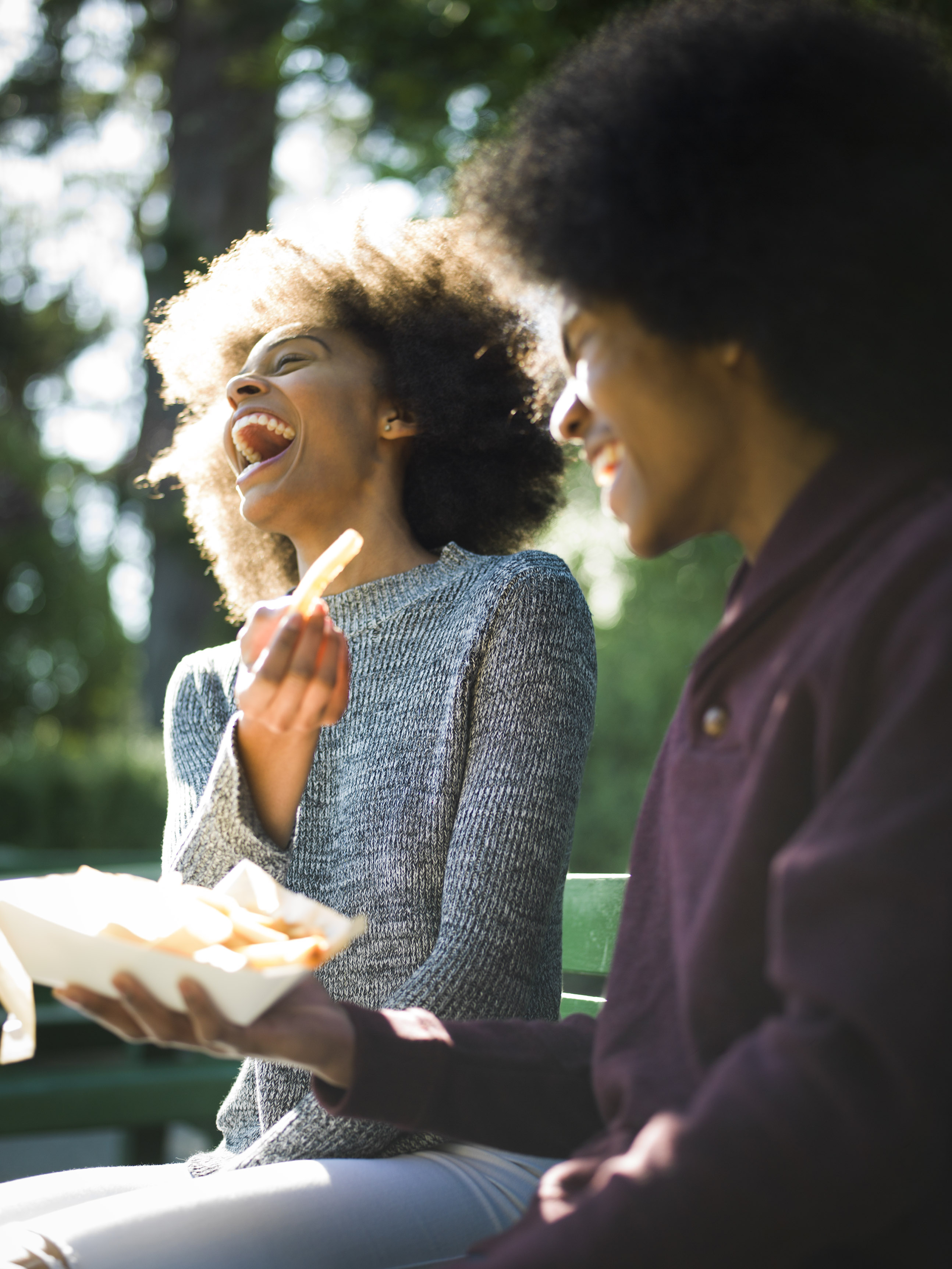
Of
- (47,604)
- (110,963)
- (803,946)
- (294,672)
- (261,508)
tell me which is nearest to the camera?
(803,946)

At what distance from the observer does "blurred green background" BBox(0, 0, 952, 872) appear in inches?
196

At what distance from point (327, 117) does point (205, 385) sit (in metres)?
6.37

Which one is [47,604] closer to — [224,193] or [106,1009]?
[224,193]

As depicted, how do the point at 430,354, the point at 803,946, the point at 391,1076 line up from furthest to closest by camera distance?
the point at 430,354 < the point at 391,1076 < the point at 803,946

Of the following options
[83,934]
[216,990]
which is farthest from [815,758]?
[83,934]

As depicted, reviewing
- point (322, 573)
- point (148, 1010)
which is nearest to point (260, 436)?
point (322, 573)

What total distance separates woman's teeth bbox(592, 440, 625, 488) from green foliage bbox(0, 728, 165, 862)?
7768mm

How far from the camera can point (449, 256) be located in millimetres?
2525

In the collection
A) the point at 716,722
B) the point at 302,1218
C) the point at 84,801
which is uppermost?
the point at 716,722

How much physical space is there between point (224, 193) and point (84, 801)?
437 centimetres

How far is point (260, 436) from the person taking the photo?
2.36m

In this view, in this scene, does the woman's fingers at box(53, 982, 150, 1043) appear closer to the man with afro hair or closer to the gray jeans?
the man with afro hair

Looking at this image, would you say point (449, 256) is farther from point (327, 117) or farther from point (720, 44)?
point (327, 117)

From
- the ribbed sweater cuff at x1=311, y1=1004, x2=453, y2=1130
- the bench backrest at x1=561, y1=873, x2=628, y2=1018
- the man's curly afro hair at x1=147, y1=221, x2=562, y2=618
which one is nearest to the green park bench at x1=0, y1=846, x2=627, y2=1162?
the bench backrest at x1=561, y1=873, x2=628, y2=1018
